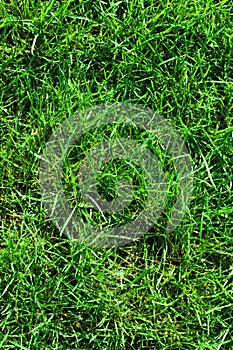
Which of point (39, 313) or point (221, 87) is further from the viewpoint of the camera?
point (221, 87)

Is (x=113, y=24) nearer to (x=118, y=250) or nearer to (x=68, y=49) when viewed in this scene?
(x=68, y=49)

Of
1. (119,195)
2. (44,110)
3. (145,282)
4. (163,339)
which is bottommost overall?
(163,339)

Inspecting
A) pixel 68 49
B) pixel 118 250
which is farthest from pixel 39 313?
pixel 68 49

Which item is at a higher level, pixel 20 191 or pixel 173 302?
pixel 20 191

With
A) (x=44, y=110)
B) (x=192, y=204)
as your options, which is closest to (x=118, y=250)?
(x=192, y=204)

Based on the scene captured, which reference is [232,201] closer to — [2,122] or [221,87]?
[221,87]

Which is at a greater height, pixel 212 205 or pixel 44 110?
pixel 44 110
